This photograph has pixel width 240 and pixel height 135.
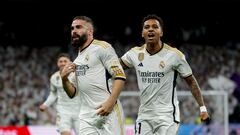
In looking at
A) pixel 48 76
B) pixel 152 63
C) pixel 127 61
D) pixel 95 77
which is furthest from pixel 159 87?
pixel 48 76

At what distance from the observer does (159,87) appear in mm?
7879

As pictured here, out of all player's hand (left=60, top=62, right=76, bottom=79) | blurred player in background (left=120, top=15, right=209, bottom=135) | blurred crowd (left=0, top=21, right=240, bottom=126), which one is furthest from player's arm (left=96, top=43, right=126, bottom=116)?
blurred crowd (left=0, top=21, right=240, bottom=126)

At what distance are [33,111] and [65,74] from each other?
1353cm

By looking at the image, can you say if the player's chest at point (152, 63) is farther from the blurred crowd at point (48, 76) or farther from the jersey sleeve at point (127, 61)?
the blurred crowd at point (48, 76)

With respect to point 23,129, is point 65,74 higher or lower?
higher

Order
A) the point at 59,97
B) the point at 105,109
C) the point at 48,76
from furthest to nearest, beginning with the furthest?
the point at 48,76, the point at 59,97, the point at 105,109

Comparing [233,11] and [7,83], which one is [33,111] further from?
[233,11]

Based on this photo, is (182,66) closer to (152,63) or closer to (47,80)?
(152,63)

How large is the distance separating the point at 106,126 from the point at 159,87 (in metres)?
0.85

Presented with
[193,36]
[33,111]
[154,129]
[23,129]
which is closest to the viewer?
[154,129]

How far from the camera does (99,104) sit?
7473 mm

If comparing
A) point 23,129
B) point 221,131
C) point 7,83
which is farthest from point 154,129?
point 7,83

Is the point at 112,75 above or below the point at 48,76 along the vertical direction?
above

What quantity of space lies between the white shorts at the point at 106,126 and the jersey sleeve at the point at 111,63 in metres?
0.41
